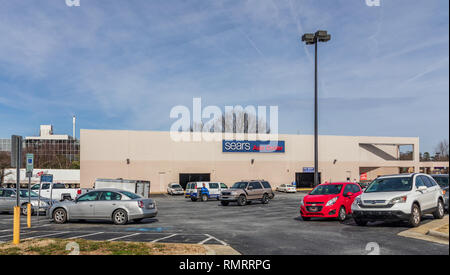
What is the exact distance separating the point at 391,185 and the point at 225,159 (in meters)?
41.1

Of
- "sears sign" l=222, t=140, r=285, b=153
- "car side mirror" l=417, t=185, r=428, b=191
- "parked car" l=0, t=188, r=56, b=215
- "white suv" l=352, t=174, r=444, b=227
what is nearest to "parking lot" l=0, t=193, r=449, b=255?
"white suv" l=352, t=174, r=444, b=227

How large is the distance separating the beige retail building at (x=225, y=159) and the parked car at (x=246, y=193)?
23.3 meters

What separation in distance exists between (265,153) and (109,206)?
39656 millimetres

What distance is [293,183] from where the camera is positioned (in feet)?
177

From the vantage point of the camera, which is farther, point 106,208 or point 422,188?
point 106,208

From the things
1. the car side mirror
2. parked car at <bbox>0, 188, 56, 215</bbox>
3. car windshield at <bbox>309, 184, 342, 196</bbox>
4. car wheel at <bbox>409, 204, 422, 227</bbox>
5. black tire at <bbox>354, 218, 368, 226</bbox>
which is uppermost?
the car side mirror

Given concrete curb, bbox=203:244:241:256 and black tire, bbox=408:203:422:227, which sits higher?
black tire, bbox=408:203:422:227

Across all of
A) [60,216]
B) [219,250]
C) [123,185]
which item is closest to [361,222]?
[219,250]

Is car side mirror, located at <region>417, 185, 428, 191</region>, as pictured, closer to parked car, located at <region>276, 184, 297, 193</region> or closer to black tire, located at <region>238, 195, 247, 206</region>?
black tire, located at <region>238, 195, 247, 206</region>

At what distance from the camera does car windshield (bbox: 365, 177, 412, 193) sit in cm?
1289

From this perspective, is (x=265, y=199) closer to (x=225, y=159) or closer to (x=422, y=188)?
(x=422, y=188)

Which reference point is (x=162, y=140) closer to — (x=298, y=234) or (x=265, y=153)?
(x=265, y=153)

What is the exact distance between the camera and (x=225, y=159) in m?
54.0

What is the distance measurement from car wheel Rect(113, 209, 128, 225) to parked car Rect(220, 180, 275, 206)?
12.3 metres
